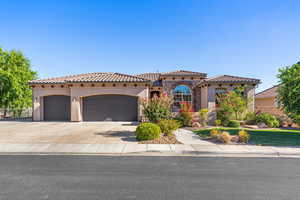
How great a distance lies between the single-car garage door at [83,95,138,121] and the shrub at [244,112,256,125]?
10655 mm

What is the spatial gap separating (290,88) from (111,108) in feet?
46.0

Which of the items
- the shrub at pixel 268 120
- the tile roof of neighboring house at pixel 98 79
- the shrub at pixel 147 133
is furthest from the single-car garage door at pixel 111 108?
the shrub at pixel 268 120

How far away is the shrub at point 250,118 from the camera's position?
1376 cm

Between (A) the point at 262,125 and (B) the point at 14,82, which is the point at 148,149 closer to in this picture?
(A) the point at 262,125

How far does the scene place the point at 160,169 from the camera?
15.4 feet

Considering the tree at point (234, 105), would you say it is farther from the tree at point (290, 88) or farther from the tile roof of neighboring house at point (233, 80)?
the tree at point (290, 88)

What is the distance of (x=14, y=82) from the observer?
21.0 m

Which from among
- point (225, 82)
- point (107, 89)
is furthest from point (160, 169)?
point (225, 82)

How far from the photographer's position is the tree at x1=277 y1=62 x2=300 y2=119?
8.52 m

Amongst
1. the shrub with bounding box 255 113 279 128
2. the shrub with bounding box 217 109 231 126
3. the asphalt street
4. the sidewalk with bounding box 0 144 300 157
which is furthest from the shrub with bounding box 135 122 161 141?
the shrub with bounding box 255 113 279 128

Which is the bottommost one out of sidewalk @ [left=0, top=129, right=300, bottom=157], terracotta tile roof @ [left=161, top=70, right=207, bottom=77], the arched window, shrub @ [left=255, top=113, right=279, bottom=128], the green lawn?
the green lawn

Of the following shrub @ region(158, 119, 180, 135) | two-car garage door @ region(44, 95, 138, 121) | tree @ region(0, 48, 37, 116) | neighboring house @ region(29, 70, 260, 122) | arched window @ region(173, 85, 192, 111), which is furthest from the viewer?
tree @ region(0, 48, 37, 116)

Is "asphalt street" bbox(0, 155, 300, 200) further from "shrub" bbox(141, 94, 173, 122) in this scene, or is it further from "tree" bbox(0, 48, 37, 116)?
"tree" bbox(0, 48, 37, 116)

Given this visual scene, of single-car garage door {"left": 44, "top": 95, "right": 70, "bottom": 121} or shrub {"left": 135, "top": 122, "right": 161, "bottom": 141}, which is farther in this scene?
single-car garage door {"left": 44, "top": 95, "right": 70, "bottom": 121}
